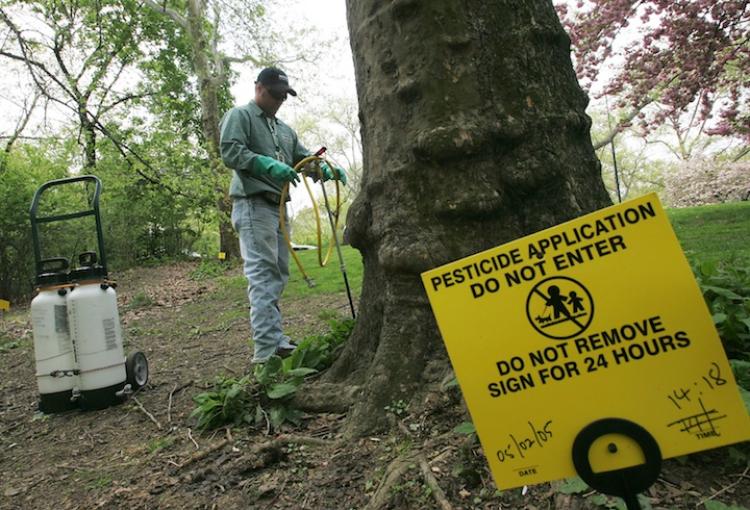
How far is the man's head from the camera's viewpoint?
11.8 ft

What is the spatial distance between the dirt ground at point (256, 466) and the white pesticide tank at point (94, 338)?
135 millimetres

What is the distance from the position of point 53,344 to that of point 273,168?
1819 millimetres

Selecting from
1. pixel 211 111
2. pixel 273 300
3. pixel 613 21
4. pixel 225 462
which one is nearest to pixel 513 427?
pixel 225 462

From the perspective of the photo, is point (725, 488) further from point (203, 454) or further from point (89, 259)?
point (89, 259)

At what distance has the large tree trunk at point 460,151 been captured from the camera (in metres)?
2.03

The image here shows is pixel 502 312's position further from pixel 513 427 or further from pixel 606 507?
pixel 606 507

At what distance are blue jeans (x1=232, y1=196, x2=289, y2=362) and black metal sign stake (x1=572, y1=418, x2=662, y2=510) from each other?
2635 millimetres

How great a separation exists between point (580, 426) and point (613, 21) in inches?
398

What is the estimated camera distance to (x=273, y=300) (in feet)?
11.3

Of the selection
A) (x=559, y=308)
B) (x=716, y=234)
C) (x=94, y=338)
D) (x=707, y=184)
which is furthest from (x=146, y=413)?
(x=707, y=184)

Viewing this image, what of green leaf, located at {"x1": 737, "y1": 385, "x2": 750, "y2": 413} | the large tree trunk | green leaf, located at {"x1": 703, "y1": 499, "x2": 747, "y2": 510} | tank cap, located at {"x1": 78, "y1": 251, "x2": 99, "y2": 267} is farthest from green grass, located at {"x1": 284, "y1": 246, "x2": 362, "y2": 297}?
green leaf, located at {"x1": 703, "y1": 499, "x2": 747, "y2": 510}

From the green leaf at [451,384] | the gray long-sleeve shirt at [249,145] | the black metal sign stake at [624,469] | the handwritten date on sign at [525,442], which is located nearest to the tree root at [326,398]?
the green leaf at [451,384]

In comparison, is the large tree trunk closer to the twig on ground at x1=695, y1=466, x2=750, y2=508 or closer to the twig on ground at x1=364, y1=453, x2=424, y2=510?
the twig on ground at x1=364, y1=453, x2=424, y2=510

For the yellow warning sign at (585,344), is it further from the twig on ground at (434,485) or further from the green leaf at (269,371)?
the green leaf at (269,371)
